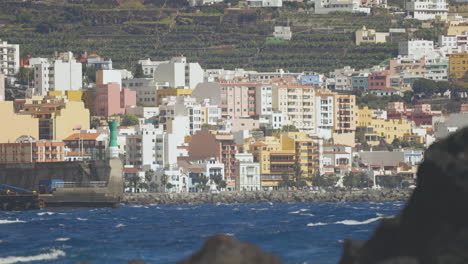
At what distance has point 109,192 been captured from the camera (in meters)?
111

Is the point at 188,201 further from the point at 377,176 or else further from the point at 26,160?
the point at 377,176

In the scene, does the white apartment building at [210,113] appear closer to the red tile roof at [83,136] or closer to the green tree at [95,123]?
the green tree at [95,123]

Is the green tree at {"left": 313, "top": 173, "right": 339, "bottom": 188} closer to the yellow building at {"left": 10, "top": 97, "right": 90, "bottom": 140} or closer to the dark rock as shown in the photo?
the yellow building at {"left": 10, "top": 97, "right": 90, "bottom": 140}

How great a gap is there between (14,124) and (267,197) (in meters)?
29.6

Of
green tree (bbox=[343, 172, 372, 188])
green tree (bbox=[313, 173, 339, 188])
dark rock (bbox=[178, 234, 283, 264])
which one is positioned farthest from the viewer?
green tree (bbox=[343, 172, 372, 188])

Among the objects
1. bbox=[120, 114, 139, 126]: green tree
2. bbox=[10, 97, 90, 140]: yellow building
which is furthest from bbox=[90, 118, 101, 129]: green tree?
bbox=[10, 97, 90, 140]: yellow building

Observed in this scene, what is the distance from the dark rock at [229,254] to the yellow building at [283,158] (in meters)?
144

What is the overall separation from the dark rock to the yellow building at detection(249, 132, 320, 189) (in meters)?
144

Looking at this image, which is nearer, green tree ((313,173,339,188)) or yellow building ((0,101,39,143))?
yellow building ((0,101,39,143))

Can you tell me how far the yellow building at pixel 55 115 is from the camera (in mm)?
169250

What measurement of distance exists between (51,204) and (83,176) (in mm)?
6453

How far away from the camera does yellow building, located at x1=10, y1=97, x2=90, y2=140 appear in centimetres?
16925

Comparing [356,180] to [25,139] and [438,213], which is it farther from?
[438,213]

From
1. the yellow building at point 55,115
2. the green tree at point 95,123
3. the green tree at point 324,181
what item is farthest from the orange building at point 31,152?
the green tree at point 95,123
